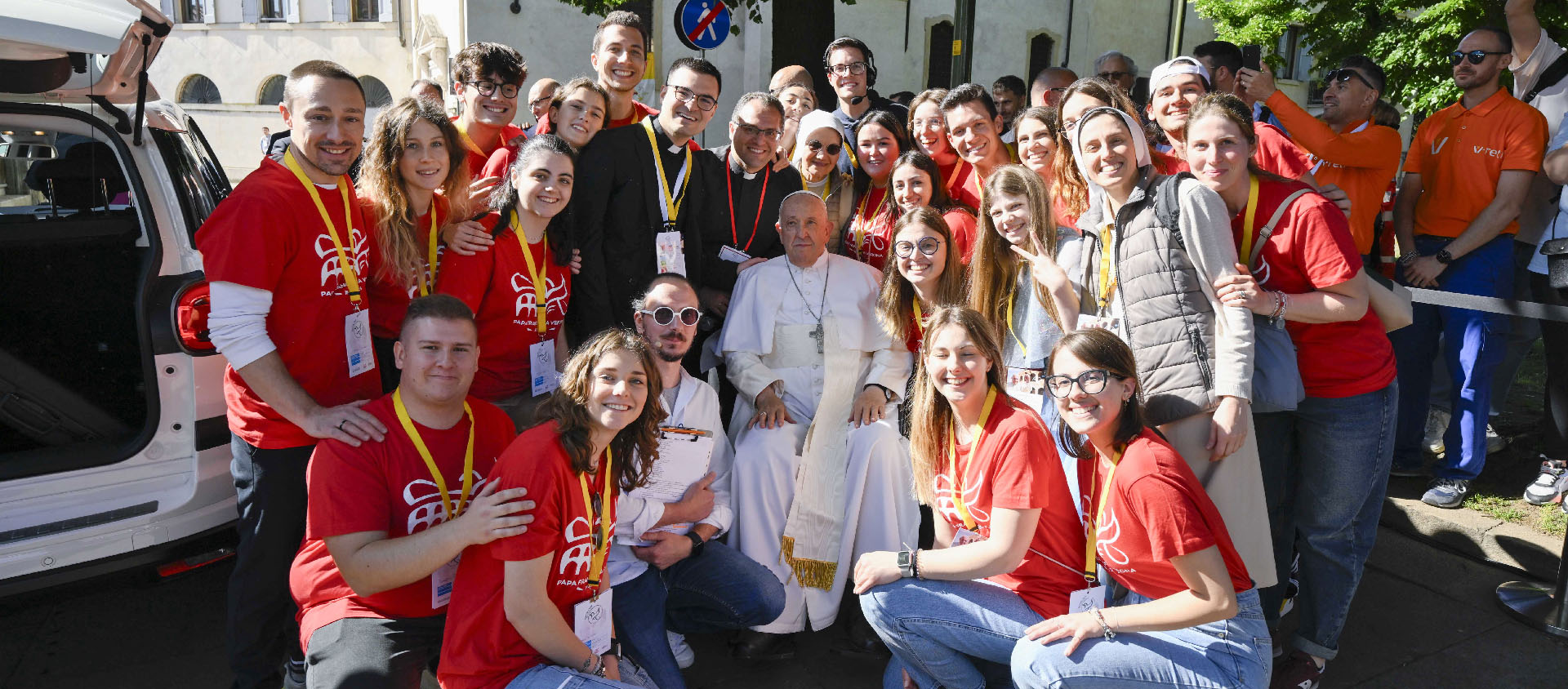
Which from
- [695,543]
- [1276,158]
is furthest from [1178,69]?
[695,543]

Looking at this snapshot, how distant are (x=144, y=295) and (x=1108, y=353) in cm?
283

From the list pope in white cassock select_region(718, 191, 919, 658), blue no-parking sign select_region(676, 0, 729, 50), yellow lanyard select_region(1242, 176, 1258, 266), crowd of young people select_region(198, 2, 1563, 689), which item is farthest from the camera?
blue no-parking sign select_region(676, 0, 729, 50)

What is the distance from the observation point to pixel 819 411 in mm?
3852

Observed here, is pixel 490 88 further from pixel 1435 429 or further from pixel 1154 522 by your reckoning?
pixel 1435 429

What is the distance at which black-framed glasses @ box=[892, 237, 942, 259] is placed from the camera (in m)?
3.72

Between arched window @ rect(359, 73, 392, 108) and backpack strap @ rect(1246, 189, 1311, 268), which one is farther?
arched window @ rect(359, 73, 392, 108)

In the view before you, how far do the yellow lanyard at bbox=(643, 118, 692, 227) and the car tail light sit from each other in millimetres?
1715

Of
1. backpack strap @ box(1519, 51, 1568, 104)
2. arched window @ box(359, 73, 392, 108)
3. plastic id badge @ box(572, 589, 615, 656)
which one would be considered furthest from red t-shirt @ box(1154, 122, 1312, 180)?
arched window @ box(359, 73, 392, 108)

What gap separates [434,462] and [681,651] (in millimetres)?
1221

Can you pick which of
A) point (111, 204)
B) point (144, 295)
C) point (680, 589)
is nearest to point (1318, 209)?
point (680, 589)

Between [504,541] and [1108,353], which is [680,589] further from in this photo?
[1108,353]

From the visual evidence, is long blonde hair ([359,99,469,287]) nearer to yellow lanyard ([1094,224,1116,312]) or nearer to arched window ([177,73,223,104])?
yellow lanyard ([1094,224,1116,312])

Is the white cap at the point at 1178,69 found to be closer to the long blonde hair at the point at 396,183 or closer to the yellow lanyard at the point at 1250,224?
the yellow lanyard at the point at 1250,224

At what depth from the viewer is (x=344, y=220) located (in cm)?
295
